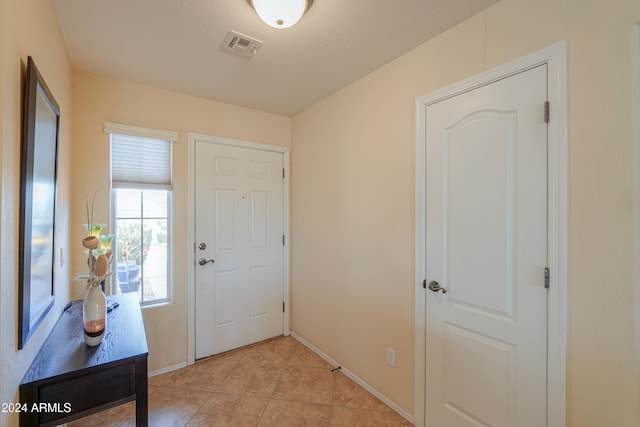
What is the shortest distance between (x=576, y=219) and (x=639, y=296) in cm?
34

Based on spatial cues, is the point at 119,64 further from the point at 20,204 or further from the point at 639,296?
the point at 639,296

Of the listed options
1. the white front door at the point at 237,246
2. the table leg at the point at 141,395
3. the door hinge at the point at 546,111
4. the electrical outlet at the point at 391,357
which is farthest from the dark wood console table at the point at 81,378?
the door hinge at the point at 546,111

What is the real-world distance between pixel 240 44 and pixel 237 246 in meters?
1.81

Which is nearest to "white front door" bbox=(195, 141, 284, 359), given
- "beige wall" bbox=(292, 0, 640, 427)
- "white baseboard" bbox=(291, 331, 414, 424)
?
"beige wall" bbox=(292, 0, 640, 427)

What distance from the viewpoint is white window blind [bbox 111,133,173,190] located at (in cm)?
230

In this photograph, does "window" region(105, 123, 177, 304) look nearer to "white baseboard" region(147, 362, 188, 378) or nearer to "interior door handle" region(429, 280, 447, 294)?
"white baseboard" region(147, 362, 188, 378)

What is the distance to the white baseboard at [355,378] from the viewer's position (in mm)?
1908

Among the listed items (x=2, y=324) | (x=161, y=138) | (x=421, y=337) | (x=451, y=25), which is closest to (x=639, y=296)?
(x=421, y=337)

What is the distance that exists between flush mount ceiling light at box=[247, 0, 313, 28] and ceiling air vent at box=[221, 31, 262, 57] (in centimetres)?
31

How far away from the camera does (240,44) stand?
1.81 meters

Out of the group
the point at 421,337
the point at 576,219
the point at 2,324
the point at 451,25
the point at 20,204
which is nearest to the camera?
the point at 2,324

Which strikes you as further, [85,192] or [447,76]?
[85,192]

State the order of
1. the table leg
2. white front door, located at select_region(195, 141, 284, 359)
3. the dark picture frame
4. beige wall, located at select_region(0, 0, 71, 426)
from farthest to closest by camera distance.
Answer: white front door, located at select_region(195, 141, 284, 359), the table leg, the dark picture frame, beige wall, located at select_region(0, 0, 71, 426)

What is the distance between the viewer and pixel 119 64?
206 centimetres
